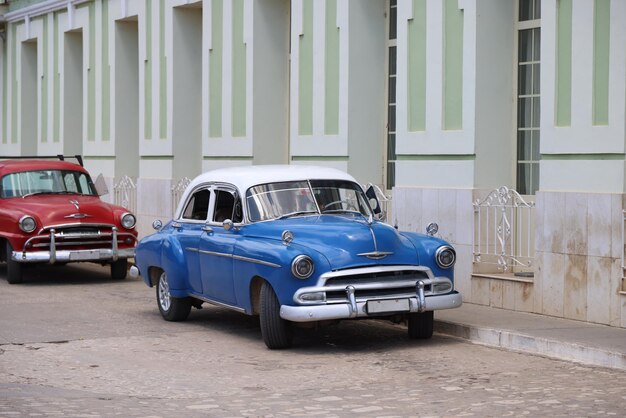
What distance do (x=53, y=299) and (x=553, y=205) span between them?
20.8 ft

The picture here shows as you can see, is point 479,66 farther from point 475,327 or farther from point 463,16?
point 475,327

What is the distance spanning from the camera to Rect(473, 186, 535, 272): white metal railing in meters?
14.7

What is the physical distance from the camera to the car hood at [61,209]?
17750 mm

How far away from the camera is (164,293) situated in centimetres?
1412

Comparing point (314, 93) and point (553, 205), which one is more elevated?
point (314, 93)

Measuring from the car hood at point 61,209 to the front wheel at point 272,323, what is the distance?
262 inches

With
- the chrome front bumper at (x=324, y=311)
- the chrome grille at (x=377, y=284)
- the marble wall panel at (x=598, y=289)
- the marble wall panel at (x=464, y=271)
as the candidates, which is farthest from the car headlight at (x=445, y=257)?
the marble wall panel at (x=464, y=271)

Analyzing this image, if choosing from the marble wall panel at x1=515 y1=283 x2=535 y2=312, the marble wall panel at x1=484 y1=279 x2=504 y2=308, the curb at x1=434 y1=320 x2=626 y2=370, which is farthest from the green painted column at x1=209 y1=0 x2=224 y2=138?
the curb at x1=434 y1=320 x2=626 y2=370

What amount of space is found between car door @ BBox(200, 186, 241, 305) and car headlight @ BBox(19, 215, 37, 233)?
4.94m

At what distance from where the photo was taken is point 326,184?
13.1 meters

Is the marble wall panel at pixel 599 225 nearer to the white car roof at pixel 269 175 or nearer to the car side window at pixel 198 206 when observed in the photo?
the white car roof at pixel 269 175

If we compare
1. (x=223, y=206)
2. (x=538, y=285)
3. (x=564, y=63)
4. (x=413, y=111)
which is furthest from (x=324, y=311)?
(x=413, y=111)

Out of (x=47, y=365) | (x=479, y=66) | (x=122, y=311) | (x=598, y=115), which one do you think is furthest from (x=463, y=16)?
(x=47, y=365)

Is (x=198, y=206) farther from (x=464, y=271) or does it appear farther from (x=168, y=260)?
(x=464, y=271)
